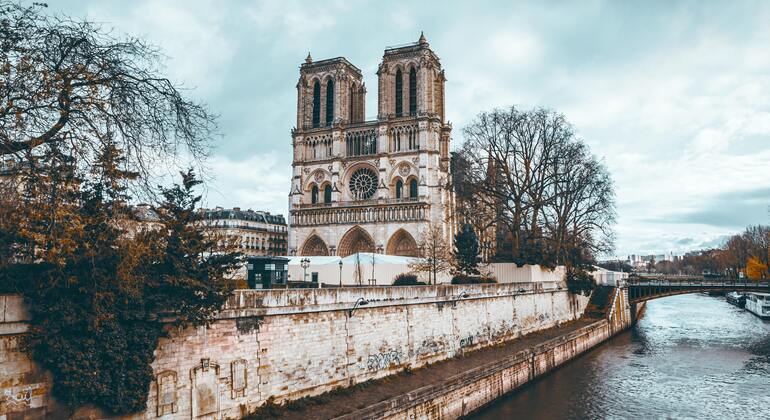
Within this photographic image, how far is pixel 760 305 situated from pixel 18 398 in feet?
180

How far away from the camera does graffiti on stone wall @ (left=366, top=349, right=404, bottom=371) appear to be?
17.4m

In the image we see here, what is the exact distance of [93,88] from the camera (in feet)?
29.7

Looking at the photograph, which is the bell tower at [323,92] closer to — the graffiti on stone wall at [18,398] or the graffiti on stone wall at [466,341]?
the graffiti on stone wall at [466,341]

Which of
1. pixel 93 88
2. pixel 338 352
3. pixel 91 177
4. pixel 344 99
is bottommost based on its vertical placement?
pixel 338 352

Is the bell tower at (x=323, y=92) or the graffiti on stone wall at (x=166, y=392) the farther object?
the bell tower at (x=323, y=92)

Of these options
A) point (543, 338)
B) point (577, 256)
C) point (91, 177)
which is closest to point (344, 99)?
point (577, 256)

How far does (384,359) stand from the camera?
59.0ft

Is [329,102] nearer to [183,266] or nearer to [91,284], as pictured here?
[183,266]

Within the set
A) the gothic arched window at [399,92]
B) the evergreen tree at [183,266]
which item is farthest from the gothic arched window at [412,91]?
the evergreen tree at [183,266]

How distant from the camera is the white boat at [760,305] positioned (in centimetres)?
4709

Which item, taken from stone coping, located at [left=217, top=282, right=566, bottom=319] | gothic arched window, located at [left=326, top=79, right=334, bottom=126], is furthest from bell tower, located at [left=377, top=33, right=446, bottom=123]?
stone coping, located at [left=217, top=282, right=566, bottom=319]

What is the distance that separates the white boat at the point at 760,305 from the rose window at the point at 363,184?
114ft

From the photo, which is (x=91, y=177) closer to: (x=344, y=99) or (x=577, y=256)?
(x=577, y=256)

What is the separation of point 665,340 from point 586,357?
934 cm
